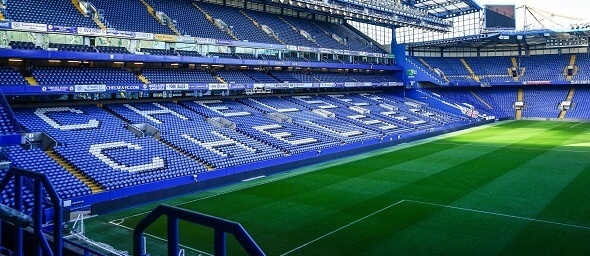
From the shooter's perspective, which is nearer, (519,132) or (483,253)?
(483,253)

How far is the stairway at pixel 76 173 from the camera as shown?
19881 mm

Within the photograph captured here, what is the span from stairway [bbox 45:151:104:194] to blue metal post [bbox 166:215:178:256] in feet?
53.4


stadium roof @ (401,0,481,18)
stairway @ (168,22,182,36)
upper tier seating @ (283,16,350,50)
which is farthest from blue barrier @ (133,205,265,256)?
stadium roof @ (401,0,481,18)

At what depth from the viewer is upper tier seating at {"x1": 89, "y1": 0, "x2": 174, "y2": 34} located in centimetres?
3234

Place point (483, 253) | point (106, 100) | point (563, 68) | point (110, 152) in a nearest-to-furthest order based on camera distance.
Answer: point (483, 253), point (110, 152), point (106, 100), point (563, 68)

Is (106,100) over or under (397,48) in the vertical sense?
under

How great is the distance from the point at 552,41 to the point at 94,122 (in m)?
59.0

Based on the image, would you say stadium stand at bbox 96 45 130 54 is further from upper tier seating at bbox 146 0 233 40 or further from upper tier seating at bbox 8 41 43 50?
upper tier seating at bbox 146 0 233 40

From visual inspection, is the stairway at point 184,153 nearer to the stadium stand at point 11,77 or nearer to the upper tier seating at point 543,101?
the stadium stand at point 11,77

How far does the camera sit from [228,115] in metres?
34.9

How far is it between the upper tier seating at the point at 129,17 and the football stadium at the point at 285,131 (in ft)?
0.59

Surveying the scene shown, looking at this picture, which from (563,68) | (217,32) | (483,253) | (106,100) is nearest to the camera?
(483,253)

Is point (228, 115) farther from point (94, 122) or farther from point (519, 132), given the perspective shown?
point (519, 132)

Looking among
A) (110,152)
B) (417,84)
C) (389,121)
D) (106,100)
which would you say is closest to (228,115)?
(106,100)
